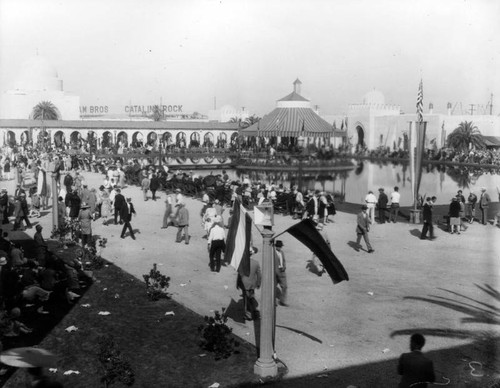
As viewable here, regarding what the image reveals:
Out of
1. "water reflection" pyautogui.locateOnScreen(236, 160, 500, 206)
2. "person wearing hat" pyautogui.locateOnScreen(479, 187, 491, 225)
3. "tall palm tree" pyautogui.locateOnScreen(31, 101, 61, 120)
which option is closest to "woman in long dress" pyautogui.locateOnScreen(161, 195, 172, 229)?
"person wearing hat" pyautogui.locateOnScreen(479, 187, 491, 225)

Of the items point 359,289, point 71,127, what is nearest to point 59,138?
point 71,127

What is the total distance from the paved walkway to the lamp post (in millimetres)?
394

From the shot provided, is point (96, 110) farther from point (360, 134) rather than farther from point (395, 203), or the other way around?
point (395, 203)

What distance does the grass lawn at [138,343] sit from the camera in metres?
7.86

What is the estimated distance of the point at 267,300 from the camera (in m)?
7.89

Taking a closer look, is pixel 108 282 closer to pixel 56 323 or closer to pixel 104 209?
pixel 56 323

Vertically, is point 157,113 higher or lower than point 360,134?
higher

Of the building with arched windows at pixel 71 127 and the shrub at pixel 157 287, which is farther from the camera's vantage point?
the building with arched windows at pixel 71 127

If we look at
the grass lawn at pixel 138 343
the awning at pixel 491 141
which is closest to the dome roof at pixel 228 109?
the awning at pixel 491 141

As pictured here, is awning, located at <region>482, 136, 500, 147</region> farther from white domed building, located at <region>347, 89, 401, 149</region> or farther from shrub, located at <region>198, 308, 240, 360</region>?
shrub, located at <region>198, 308, 240, 360</region>

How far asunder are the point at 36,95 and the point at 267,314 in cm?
6508

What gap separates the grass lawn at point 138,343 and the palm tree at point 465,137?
163ft

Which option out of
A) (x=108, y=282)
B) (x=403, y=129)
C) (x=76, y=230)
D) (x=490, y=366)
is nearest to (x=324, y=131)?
(x=403, y=129)

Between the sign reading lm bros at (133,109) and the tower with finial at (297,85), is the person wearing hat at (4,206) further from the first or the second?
the sign reading lm bros at (133,109)
